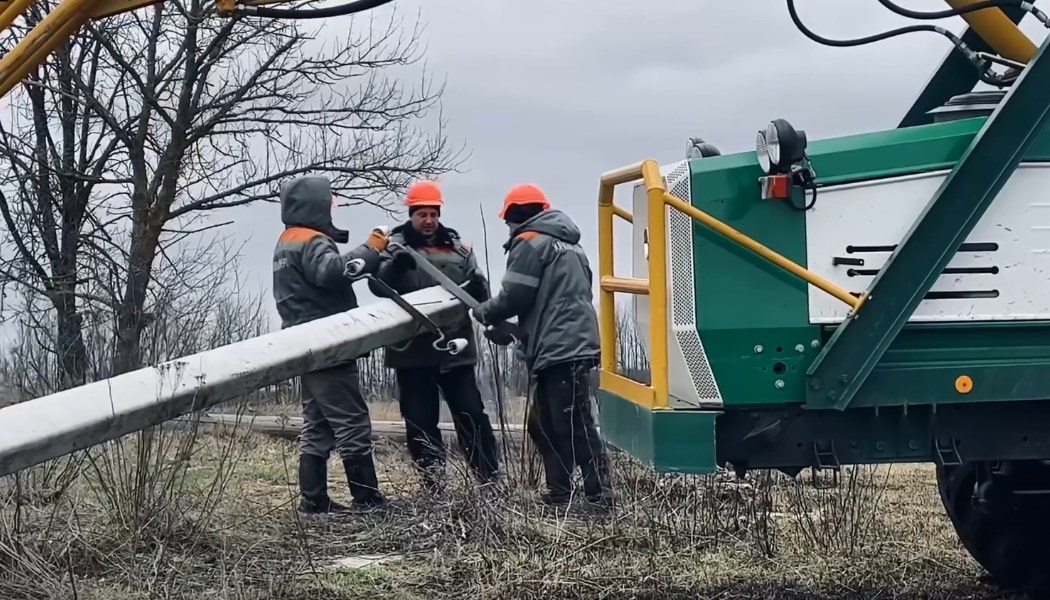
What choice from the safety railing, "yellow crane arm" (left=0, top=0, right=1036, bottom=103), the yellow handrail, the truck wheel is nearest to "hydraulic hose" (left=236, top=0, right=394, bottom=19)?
"yellow crane arm" (left=0, top=0, right=1036, bottom=103)

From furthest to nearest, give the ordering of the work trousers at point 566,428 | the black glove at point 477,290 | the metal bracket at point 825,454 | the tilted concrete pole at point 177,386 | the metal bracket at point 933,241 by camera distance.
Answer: the black glove at point 477,290 < the work trousers at point 566,428 < the tilted concrete pole at point 177,386 < the metal bracket at point 825,454 < the metal bracket at point 933,241

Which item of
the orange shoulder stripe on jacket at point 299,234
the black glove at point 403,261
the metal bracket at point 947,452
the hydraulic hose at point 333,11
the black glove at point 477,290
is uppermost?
the hydraulic hose at point 333,11

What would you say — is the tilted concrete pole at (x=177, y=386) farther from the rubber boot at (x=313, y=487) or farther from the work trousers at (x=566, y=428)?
the rubber boot at (x=313, y=487)

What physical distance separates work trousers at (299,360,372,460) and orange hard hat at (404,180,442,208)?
3.67 feet

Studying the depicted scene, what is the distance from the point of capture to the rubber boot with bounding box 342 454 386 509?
743cm

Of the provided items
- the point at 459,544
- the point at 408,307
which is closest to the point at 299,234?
the point at 408,307

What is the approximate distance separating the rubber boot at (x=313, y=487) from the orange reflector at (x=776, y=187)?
157 inches

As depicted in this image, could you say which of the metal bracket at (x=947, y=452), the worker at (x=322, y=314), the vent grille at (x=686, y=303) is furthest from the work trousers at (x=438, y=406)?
the metal bracket at (x=947, y=452)

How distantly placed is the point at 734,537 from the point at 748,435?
209 centimetres

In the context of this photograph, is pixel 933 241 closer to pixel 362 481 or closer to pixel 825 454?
pixel 825 454

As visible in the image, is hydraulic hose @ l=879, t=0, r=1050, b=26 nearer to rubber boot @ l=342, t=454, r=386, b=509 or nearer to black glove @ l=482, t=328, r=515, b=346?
black glove @ l=482, t=328, r=515, b=346

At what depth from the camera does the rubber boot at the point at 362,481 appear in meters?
7.43

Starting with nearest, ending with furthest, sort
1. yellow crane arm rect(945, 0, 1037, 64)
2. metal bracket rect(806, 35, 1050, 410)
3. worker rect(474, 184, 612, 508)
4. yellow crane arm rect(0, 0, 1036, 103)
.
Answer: metal bracket rect(806, 35, 1050, 410) → yellow crane arm rect(945, 0, 1037, 64) → yellow crane arm rect(0, 0, 1036, 103) → worker rect(474, 184, 612, 508)

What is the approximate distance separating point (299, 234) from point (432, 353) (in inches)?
43.2
